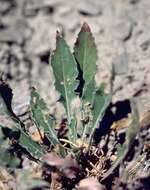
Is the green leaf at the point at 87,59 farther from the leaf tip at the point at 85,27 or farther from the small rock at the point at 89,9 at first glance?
the small rock at the point at 89,9

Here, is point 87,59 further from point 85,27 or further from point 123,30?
point 123,30

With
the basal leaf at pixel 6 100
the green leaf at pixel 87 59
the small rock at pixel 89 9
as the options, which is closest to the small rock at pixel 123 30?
the small rock at pixel 89 9

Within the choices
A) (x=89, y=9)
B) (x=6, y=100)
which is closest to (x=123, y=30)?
(x=89, y=9)

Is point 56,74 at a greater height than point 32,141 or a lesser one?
greater

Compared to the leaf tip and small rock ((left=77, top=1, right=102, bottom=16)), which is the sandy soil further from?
the leaf tip

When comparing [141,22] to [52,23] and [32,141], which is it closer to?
[52,23]

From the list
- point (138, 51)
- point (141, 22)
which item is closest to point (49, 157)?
point (138, 51)
